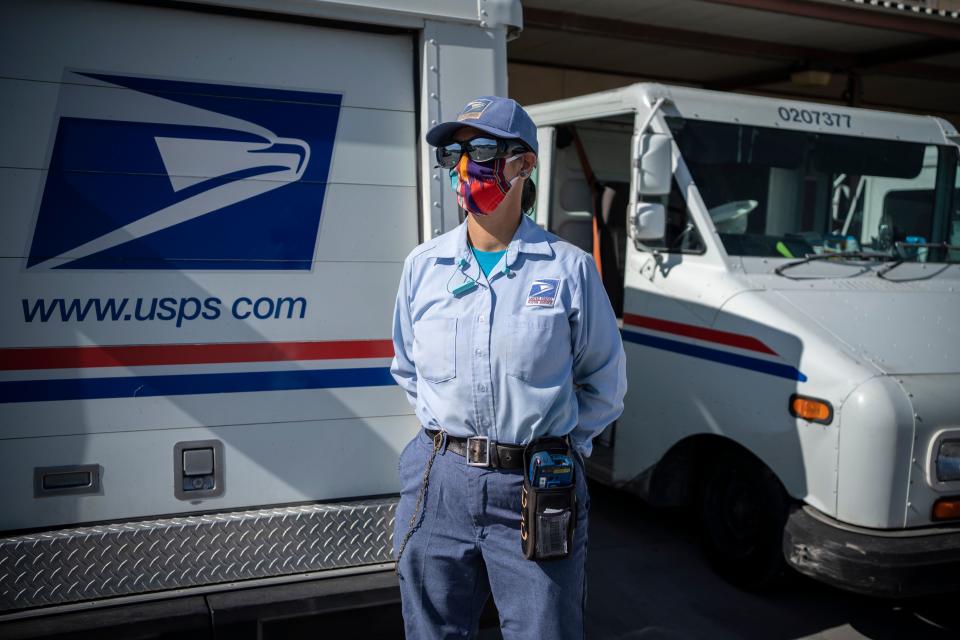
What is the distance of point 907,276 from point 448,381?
11.3 ft

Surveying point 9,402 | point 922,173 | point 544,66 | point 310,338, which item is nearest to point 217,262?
point 310,338

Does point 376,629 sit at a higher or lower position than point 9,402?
lower

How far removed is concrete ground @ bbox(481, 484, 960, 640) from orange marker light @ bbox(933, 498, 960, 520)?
31.6 inches

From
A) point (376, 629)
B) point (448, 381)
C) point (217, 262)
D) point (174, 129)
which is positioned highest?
point (174, 129)

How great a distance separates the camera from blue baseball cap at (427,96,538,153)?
2461 millimetres

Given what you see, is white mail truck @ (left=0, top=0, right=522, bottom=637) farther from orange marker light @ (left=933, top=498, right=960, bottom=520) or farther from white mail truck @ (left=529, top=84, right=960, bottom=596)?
orange marker light @ (left=933, top=498, right=960, bottom=520)

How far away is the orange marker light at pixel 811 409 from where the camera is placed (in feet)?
12.6

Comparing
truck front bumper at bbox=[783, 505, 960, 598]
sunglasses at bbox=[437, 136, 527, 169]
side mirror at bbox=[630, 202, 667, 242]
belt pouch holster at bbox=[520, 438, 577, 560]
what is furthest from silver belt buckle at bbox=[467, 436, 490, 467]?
side mirror at bbox=[630, 202, 667, 242]

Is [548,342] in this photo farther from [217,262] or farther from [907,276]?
[907,276]

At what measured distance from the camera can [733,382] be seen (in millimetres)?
4371

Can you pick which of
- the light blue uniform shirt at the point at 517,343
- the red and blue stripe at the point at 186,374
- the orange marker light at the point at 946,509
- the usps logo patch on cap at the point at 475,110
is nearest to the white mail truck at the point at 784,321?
the orange marker light at the point at 946,509

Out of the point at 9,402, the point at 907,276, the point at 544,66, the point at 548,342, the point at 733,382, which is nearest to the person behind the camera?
the point at 548,342

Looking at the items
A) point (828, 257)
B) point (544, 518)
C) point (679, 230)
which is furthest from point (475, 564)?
point (828, 257)

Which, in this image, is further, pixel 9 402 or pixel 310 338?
pixel 310 338
